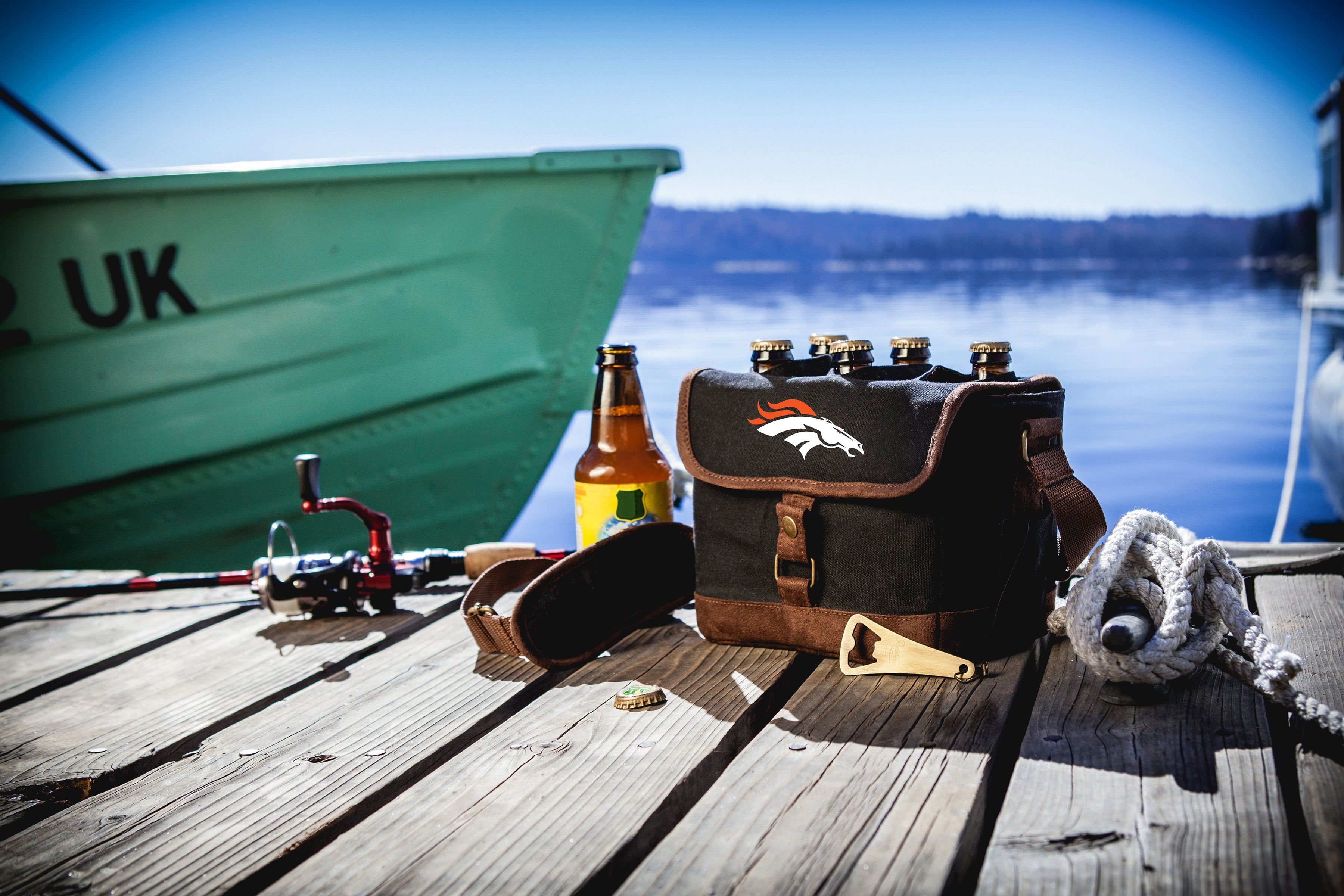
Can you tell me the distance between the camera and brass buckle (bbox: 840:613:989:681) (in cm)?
142

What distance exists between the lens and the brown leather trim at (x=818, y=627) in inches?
56.9

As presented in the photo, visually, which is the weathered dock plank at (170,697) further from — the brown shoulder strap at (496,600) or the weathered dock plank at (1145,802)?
the weathered dock plank at (1145,802)

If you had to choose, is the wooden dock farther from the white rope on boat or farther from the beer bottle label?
the white rope on boat

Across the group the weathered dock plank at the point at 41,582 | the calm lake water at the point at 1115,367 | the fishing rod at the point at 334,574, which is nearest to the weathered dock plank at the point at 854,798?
the fishing rod at the point at 334,574

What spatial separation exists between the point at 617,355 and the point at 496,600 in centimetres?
51

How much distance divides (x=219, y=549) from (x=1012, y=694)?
153 inches

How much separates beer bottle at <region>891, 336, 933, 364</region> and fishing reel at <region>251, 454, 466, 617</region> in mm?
974

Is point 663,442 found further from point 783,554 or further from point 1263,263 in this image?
point 1263,263

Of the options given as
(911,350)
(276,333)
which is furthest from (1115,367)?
(911,350)

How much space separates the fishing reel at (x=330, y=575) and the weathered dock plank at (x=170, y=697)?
0.13 feet

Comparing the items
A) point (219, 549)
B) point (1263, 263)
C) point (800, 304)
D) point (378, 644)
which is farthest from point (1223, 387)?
point (1263, 263)

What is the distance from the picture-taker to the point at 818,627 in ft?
4.98

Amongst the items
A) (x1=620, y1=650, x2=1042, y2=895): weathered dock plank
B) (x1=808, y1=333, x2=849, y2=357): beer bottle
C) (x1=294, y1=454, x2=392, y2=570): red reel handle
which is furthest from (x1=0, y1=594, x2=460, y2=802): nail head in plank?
(x1=808, y1=333, x2=849, y2=357): beer bottle

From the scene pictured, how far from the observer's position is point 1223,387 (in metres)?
18.2
